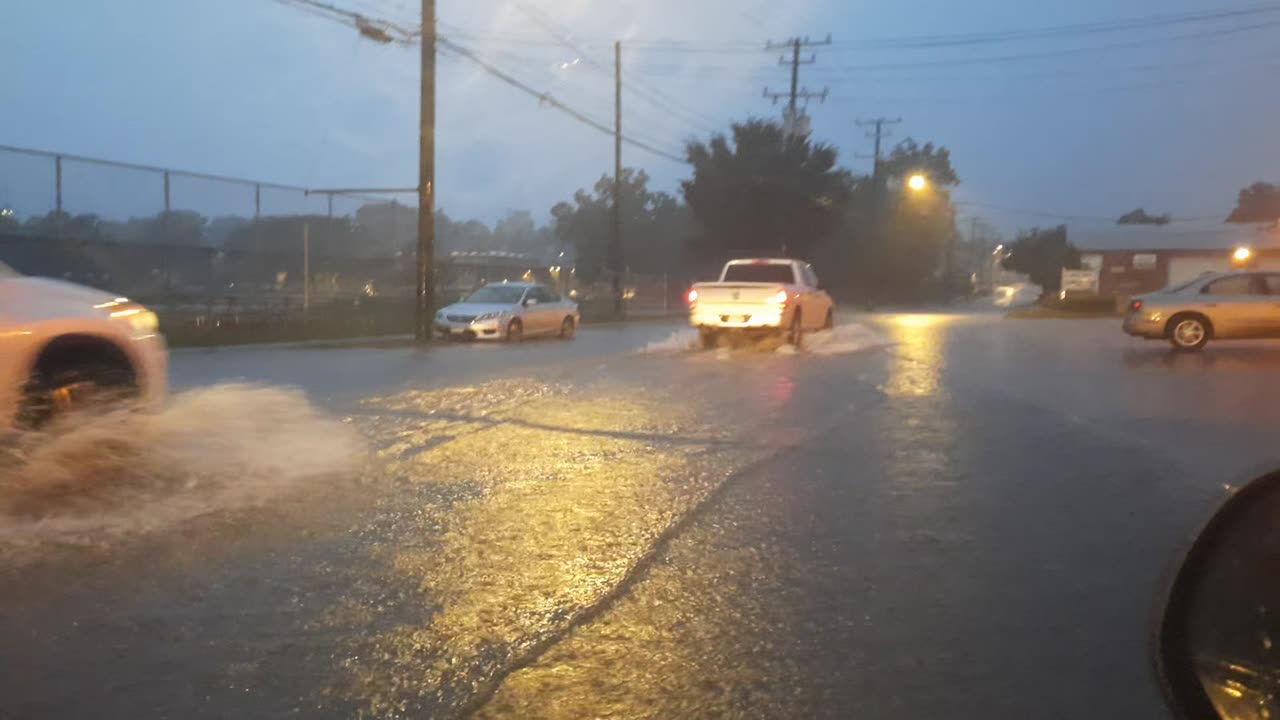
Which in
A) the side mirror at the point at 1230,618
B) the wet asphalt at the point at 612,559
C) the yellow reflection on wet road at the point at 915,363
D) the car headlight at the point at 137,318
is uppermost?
the car headlight at the point at 137,318

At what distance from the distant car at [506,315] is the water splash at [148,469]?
575 inches

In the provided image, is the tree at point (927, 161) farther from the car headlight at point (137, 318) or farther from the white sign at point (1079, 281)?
the car headlight at point (137, 318)

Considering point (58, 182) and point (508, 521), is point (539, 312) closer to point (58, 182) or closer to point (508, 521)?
point (58, 182)

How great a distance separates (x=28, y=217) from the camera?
25.1 m

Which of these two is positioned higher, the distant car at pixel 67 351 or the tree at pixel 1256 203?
the tree at pixel 1256 203

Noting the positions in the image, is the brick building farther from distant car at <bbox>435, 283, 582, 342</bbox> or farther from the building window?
distant car at <bbox>435, 283, 582, 342</bbox>

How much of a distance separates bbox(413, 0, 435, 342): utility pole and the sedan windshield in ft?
3.66

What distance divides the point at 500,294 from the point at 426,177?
310cm

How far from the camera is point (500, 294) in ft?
87.4

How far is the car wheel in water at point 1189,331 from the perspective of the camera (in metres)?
20.2

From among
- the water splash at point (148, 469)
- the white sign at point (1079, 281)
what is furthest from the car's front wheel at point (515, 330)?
the white sign at point (1079, 281)

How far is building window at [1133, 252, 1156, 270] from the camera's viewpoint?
59125 millimetres

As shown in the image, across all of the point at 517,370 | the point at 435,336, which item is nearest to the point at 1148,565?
the point at 517,370

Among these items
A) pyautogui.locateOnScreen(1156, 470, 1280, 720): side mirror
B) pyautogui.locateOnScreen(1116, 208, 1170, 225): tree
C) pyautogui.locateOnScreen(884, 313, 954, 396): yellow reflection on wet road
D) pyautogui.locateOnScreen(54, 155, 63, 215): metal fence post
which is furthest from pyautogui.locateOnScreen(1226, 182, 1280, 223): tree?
pyautogui.locateOnScreen(1156, 470, 1280, 720): side mirror
